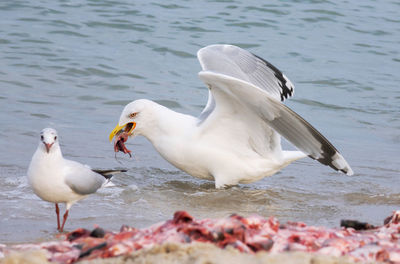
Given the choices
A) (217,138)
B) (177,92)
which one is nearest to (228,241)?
(217,138)

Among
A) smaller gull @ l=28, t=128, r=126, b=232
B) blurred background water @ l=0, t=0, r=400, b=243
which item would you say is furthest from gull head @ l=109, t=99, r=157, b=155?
smaller gull @ l=28, t=128, r=126, b=232

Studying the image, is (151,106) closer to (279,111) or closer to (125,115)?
(125,115)

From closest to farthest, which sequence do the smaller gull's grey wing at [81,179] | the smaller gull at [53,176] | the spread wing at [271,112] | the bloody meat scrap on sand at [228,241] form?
the bloody meat scrap on sand at [228,241], the smaller gull at [53,176], the smaller gull's grey wing at [81,179], the spread wing at [271,112]

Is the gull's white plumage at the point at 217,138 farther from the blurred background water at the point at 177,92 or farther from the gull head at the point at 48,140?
the gull head at the point at 48,140

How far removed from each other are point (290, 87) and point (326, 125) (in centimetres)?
205

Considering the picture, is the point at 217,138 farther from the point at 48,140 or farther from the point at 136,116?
the point at 48,140

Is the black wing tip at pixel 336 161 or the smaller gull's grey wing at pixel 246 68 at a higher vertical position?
the smaller gull's grey wing at pixel 246 68

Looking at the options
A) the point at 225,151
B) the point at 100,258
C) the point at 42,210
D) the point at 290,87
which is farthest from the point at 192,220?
the point at 290,87

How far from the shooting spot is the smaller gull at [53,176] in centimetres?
466

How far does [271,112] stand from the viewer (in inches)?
216

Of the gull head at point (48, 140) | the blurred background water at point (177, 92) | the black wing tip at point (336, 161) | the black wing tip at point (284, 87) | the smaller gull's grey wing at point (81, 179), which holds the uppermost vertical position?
the gull head at point (48, 140)

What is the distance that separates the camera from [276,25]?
12812 mm

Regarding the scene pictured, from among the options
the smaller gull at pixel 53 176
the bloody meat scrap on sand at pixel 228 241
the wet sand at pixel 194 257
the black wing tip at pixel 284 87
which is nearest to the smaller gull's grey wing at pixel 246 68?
the black wing tip at pixel 284 87

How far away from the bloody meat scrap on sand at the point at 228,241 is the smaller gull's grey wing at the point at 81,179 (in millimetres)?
1057
